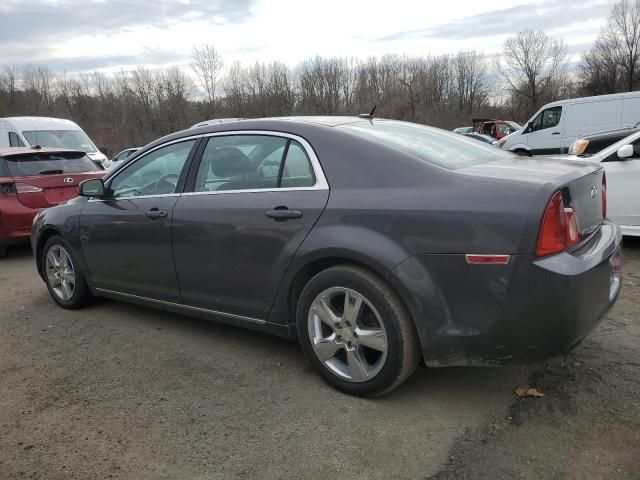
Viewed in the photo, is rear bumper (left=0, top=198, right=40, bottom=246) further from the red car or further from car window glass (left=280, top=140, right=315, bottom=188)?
car window glass (left=280, top=140, right=315, bottom=188)

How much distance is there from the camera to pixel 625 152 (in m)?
6.16

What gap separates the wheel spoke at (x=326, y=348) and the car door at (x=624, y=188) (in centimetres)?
461

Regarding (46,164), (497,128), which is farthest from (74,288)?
(497,128)

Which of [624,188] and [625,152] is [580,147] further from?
[624,188]

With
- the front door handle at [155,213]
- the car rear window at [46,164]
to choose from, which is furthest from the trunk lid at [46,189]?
the front door handle at [155,213]

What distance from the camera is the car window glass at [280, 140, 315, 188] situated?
3.11 m

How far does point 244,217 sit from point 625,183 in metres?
4.96

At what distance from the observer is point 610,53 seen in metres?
43.0

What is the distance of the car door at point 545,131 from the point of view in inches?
628

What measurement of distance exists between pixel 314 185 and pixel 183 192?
1.12m

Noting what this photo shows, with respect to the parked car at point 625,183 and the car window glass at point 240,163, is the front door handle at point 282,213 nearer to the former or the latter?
the car window glass at point 240,163

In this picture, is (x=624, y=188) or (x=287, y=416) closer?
(x=287, y=416)

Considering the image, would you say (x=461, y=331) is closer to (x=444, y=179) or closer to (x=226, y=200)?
(x=444, y=179)

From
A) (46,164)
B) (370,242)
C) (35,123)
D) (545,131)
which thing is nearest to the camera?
(370,242)
